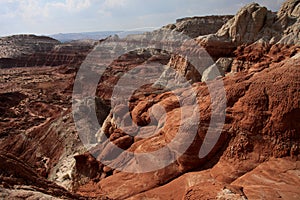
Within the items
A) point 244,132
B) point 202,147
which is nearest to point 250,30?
Result: point 244,132

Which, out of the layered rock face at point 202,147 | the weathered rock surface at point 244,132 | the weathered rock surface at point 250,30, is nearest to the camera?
the layered rock face at point 202,147

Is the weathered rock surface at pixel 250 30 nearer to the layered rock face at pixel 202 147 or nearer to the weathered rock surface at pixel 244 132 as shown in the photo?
the layered rock face at pixel 202 147

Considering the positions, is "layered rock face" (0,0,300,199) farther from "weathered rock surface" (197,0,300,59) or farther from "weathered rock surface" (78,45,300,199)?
"weathered rock surface" (197,0,300,59)

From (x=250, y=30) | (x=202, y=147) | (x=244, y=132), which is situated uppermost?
(x=250, y=30)

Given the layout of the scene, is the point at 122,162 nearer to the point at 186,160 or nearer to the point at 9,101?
the point at 186,160

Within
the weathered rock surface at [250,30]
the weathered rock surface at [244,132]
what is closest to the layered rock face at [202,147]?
the weathered rock surface at [244,132]

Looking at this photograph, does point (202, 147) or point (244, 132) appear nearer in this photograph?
point (244, 132)

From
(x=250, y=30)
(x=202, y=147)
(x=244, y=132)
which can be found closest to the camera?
(x=244, y=132)

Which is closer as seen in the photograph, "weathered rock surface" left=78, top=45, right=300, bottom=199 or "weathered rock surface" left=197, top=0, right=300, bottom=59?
"weathered rock surface" left=78, top=45, right=300, bottom=199

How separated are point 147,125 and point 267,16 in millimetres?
17671

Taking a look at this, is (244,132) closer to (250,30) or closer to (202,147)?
(202,147)

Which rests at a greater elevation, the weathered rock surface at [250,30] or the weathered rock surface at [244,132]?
the weathered rock surface at [250,30]

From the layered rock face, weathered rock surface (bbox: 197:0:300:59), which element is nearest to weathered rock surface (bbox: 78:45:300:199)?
the layered rock face

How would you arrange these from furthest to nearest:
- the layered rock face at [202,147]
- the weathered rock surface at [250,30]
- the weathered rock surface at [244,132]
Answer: the weathered rock surface at [250,30]
the weathered rock surface at [244,132]
the layered rock face at [202,147]
